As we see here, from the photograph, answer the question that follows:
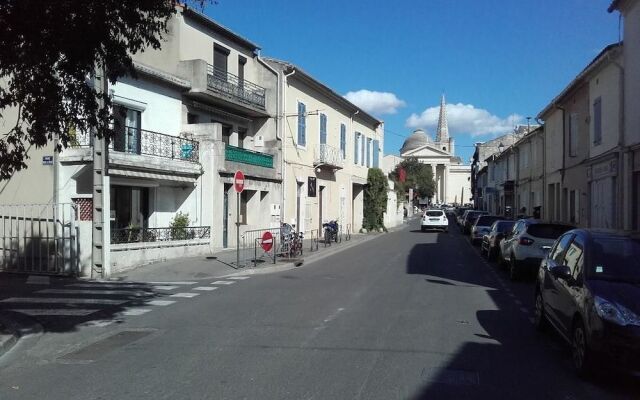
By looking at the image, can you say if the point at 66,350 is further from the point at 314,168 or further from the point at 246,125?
the point at 314,168

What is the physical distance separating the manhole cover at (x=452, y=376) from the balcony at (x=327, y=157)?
2439 cm

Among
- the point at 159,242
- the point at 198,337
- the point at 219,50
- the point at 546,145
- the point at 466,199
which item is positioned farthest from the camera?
the point at 466,199

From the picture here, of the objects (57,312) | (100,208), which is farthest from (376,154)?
(57,312)

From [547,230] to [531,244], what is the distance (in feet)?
A: 2.57

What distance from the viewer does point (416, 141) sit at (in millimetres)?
143000

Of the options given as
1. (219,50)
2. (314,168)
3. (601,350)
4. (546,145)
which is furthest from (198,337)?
(546,145)

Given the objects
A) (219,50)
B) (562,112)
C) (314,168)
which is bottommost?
(314,168)

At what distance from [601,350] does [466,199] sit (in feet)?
451

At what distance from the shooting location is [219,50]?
2447 cm

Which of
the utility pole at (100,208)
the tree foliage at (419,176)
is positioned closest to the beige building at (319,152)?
the utility pole at (100,208)

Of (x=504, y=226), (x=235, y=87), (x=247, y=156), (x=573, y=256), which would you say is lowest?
(x=504, y=226)

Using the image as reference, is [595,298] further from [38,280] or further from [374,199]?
[374,199]

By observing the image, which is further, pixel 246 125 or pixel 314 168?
pixel 314 168

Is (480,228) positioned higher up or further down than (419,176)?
further down
